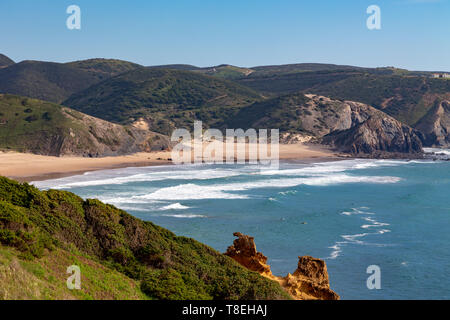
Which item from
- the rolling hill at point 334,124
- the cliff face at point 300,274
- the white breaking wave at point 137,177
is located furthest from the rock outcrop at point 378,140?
the cliff face at point 300,274

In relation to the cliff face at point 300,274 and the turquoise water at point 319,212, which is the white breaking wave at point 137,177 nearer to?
the turquoise water at point 319,212

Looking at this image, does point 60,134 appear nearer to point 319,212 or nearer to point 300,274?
point 319,212

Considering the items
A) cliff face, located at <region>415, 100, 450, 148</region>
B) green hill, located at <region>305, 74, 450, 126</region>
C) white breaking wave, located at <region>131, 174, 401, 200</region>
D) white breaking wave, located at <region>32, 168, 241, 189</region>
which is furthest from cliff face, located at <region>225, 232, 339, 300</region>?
green hill, located at <region>305, 74, 450, 126</region>

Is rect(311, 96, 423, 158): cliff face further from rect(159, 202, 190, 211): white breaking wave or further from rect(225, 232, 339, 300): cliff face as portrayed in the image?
rect(225, 232, 339, 300): cliff face

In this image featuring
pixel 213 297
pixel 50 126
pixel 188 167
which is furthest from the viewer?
pixel 50 126
